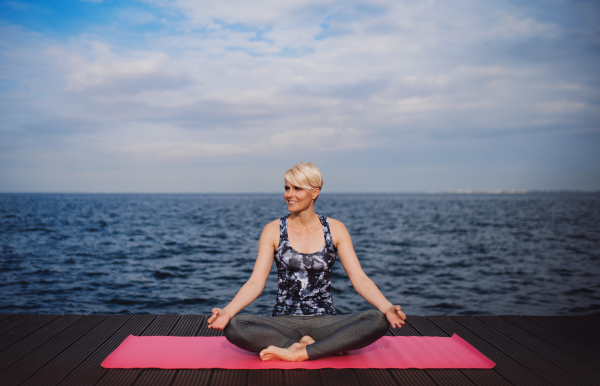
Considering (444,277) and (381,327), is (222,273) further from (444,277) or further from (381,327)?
(381,327)

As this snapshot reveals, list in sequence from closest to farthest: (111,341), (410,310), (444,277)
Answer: (111,341), (410,310), (444,277)

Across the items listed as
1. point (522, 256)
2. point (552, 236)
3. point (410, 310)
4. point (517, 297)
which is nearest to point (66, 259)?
point (410, 310)

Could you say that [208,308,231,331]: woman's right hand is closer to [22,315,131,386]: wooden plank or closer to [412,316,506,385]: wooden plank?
[22,315,131,386]: wooden plank

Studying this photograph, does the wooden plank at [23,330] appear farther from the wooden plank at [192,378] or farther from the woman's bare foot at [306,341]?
the woman's bare foot at [306,341]

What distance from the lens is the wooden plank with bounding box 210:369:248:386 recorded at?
3.29 metres

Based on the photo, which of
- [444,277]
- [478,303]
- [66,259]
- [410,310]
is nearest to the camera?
[410,310]

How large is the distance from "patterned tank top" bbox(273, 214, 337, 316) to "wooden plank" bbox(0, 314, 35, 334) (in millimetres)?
3315

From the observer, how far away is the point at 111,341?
4316 millimetres

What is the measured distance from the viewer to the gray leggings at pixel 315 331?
11.5 feet

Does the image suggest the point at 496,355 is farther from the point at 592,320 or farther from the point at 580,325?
the point at 592,320

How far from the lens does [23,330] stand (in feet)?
15.1

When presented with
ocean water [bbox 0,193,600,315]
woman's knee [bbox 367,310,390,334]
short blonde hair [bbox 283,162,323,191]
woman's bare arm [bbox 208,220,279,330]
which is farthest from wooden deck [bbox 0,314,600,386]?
ocean water [bbox 0,193,600,315]

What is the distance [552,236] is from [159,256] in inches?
977

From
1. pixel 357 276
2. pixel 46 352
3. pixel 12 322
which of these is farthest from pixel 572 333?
pixel 12 322
